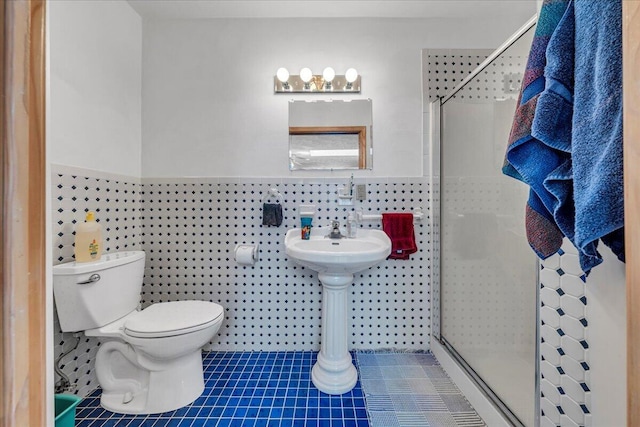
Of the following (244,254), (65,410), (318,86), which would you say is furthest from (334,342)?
(318,86)

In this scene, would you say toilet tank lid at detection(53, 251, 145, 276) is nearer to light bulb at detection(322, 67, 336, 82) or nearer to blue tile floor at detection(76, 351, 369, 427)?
blue tile floor at detection(76, 351, 369, 427)

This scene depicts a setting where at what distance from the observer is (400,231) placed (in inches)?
69.5

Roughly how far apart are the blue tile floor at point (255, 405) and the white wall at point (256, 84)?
1259 millimetres

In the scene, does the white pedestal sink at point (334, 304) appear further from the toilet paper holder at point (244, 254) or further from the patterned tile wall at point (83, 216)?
the patterned tile wall at point (83, 216)

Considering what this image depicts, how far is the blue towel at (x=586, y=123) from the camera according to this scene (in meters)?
0.51

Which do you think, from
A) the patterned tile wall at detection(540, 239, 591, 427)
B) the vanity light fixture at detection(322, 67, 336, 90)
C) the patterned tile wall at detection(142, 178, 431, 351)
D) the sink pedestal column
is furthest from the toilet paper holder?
the patterned tile wall at detection(540, 239, 591, 427)

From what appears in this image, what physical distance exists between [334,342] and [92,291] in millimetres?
1236

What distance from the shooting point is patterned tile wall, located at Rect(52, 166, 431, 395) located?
6.02 ft

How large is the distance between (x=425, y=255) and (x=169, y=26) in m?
2.34

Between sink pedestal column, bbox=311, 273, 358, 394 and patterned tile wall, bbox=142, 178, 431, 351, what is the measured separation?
0.29m

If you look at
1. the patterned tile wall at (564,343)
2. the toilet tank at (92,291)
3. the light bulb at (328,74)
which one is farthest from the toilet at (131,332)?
the light bulb at (328,74)

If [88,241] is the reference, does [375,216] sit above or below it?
above

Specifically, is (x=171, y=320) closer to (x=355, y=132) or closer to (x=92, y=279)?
(x=92, y=279)

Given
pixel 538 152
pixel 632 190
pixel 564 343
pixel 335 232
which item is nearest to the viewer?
pixel 632 190
